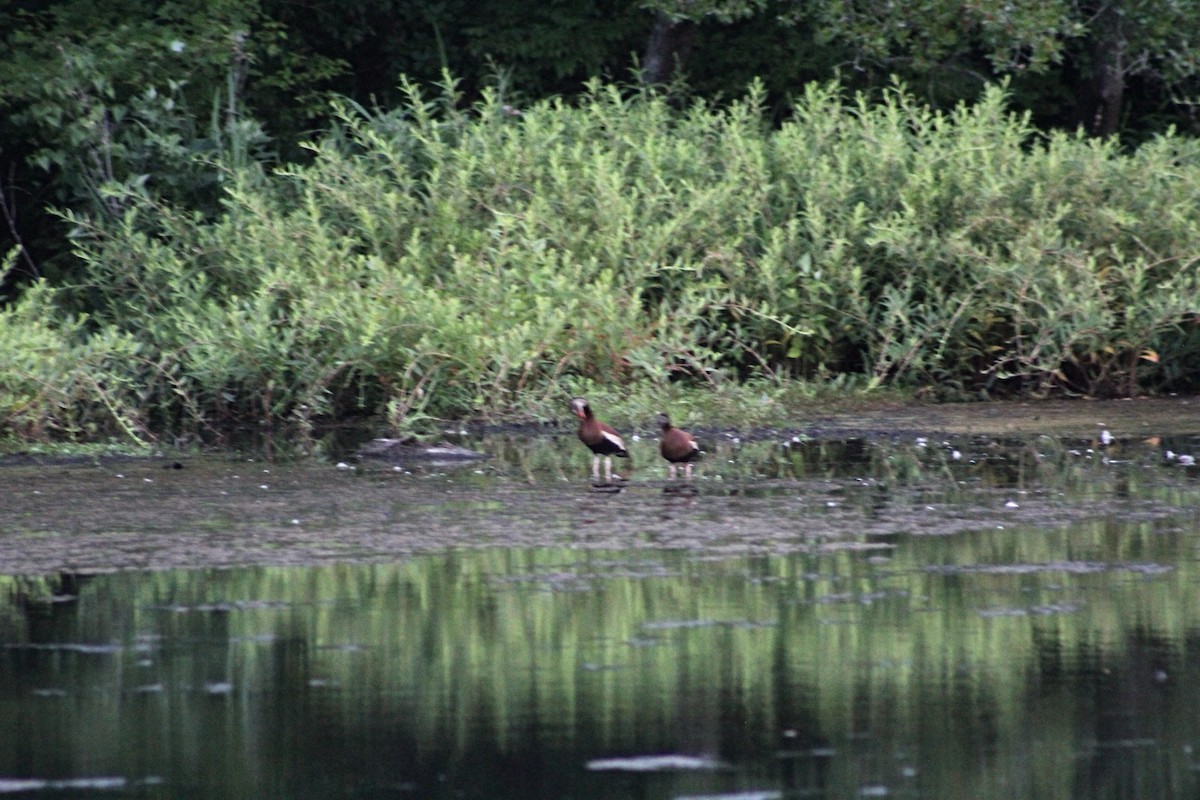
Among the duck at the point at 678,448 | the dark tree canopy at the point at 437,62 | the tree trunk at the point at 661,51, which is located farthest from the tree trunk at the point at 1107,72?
the duck at the point at 678,448

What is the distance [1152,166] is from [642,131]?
4431mm

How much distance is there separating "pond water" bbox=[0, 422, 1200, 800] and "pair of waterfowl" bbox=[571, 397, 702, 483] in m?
0.19

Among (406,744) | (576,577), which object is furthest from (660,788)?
(576,577)

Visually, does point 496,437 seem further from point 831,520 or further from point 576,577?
point 576,577

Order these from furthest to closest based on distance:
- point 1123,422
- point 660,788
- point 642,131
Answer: point 642,131, point 1123,422, point 660,788

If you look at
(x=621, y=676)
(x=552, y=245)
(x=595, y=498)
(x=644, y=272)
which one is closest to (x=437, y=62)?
(x=552, y=245)

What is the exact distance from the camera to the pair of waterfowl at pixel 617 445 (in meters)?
11.5

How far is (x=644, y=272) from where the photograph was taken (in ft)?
52.1

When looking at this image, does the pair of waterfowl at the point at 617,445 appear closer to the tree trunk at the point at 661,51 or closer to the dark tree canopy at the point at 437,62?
the dark tree canopy at the point at 437,62

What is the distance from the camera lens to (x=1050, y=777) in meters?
5.75

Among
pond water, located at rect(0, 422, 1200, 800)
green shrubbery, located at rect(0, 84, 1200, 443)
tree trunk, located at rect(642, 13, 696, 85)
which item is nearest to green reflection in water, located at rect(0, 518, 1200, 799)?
pond water, located at rect(0, 422, 1200, 800)

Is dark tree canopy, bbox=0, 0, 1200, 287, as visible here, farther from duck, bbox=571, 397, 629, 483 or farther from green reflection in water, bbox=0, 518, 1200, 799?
green reflection in water, bbox=0, 518, 1200, 799

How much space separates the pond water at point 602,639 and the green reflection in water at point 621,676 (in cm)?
2

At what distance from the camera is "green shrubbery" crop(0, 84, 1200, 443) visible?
14.6 metres
